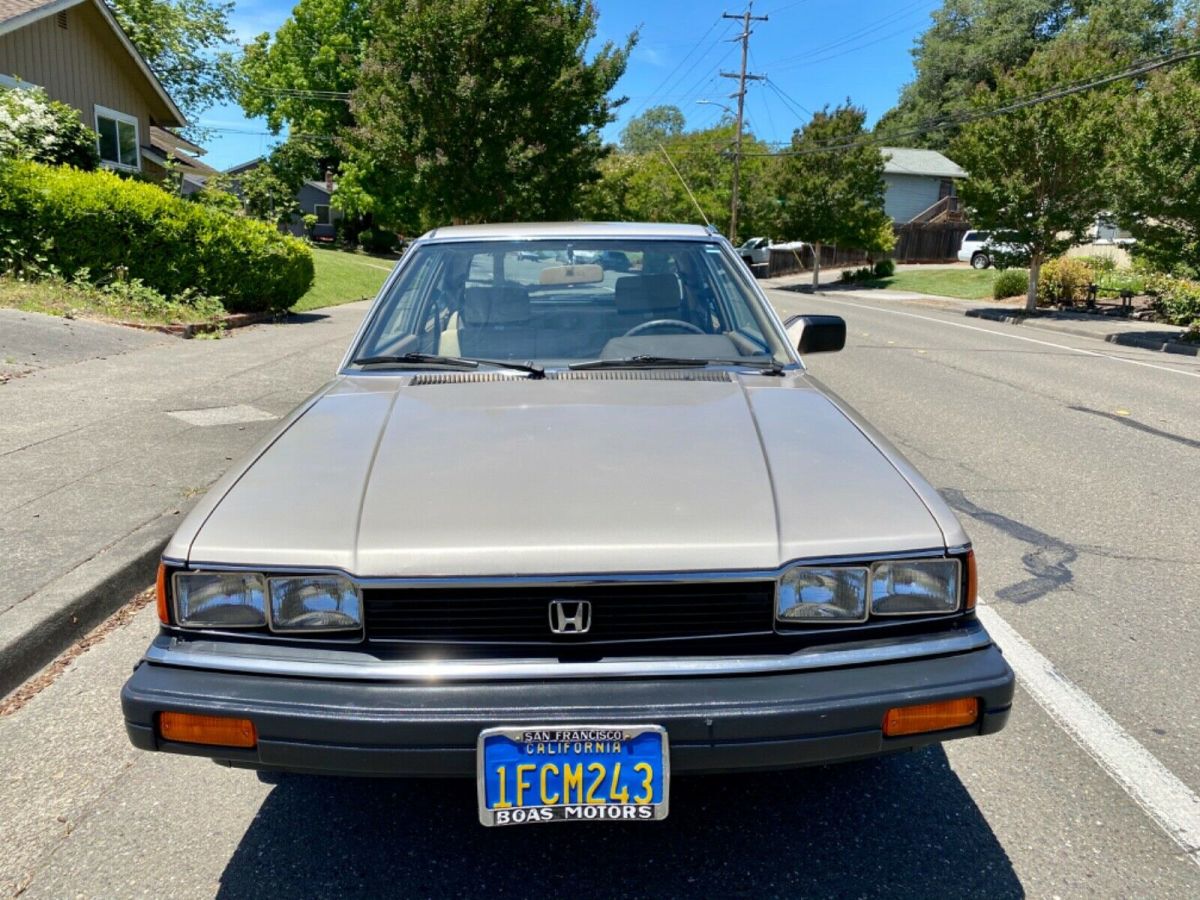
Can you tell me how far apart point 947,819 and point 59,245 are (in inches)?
535

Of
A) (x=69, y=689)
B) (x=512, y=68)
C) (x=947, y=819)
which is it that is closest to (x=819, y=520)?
(x=947, y=819)

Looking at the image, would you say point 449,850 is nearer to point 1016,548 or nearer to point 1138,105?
point 1016,548

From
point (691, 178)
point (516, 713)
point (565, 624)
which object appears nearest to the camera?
point (516, 713)

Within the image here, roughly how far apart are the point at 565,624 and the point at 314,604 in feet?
1.90

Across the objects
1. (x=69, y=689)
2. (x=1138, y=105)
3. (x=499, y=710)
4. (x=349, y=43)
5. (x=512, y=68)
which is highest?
(x=349, y=43)

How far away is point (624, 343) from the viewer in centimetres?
360

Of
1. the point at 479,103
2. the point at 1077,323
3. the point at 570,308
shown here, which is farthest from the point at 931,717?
the point at 1077,323

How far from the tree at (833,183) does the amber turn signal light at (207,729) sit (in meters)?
40.4

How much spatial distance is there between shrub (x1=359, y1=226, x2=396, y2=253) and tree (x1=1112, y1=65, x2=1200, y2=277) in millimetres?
39477

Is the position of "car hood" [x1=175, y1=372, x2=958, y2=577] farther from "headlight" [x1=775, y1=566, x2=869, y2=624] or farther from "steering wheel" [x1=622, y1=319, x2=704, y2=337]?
"steering wheel" [x1=622, y1=319, x2=704, y2=337]

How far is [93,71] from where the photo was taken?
22.5 metres

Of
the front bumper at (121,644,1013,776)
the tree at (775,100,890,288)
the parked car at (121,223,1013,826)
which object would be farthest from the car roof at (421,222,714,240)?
the tree at (775,100,890,288)

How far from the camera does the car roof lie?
13.3 feet

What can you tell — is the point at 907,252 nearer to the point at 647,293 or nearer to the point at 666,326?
the point at 647,293
